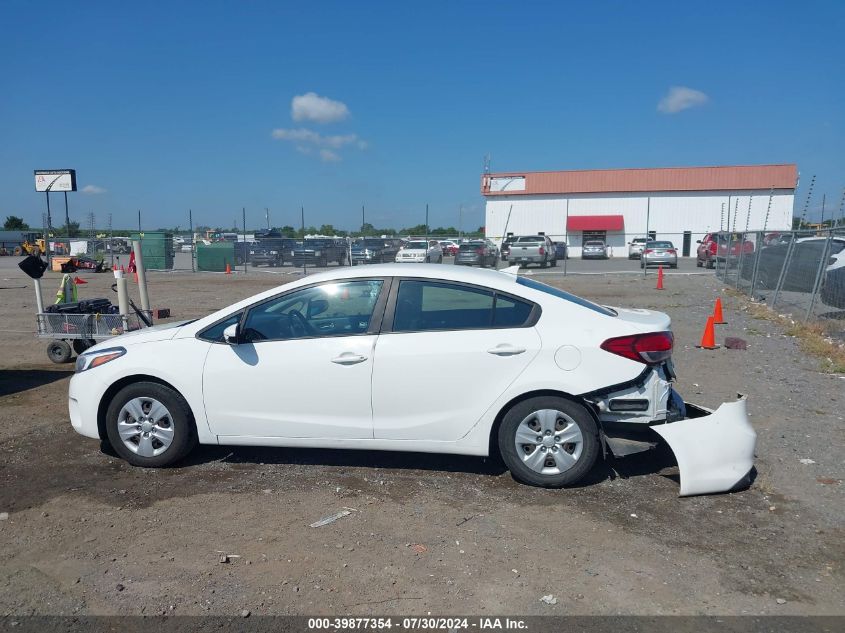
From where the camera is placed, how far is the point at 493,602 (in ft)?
11.2

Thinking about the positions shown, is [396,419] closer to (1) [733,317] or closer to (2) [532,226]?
(1) [733,317]

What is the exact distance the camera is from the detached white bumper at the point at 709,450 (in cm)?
466

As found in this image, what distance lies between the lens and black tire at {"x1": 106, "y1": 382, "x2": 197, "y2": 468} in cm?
515

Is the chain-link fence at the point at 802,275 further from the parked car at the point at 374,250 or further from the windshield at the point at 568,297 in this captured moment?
the parked car at the point at 374,250

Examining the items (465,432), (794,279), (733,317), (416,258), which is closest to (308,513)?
(465,432)

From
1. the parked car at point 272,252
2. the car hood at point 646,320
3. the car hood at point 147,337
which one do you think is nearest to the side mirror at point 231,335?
the car hood at point 147,337

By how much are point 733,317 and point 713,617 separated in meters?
11.8

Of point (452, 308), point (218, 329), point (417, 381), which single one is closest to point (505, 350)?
point (452, 308)

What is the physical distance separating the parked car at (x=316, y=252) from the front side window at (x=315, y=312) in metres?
29.2

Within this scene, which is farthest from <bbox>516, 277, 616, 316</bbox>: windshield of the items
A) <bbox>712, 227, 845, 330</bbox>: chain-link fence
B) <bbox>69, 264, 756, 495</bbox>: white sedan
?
<bbox>712, 227, 845, 330</bbox>: chain-link fence

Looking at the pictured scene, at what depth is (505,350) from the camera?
4.75 m

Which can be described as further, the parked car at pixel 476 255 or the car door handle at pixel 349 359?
the parked car at pixel 476 255

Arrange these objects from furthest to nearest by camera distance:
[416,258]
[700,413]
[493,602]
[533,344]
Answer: [416,258] < [700,413] < [533,344] < [493,602]

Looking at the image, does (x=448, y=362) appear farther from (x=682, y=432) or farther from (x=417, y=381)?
(x=682, y=432)
